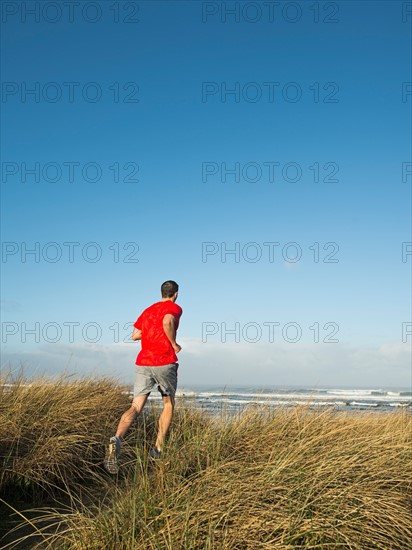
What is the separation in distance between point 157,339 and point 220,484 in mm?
2979

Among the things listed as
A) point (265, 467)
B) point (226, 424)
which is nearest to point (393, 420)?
point (226, 424)

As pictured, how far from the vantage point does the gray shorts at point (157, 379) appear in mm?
7145

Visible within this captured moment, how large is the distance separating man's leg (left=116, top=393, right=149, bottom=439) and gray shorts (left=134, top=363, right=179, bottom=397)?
0.08 metres

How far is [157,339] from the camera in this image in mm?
7203

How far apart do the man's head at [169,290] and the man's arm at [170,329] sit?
1.06ft

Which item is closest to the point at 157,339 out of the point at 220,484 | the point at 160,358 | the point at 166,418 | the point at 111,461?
the point at 160,358

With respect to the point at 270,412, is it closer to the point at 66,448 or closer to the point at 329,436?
the point at 329,436

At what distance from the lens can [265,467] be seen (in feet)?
15.8

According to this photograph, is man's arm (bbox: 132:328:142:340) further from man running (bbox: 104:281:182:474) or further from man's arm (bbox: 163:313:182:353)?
man's arm (bbox: 163:313:182:353)

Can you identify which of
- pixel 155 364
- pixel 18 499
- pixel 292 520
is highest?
pixel 155 364

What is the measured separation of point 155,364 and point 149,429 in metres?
2.45

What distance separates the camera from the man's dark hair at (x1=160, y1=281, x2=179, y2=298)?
7344 mm

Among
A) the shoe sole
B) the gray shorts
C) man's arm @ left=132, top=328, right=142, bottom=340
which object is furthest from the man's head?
the shoe sole

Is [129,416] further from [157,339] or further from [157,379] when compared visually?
[157,339]
